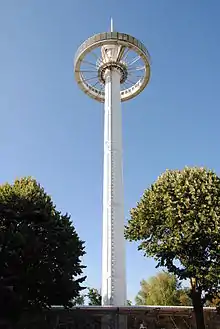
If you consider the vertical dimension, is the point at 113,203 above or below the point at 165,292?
above

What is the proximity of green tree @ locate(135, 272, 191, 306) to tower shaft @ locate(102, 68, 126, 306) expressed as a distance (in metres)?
18.1

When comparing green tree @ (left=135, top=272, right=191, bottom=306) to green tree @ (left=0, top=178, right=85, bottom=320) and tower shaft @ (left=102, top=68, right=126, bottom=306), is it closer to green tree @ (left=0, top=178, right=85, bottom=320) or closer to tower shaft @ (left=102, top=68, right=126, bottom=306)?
tower shaft @ (left=102, top=68, right=126, bottom=306)

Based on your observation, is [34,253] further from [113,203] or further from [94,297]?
[94,297]

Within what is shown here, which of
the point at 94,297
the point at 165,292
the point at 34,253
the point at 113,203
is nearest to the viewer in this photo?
the point at 34,253

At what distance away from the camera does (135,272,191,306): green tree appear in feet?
160

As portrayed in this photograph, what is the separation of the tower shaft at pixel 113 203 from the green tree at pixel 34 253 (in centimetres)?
680

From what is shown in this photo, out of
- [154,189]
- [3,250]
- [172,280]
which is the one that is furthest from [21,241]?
[172,280]

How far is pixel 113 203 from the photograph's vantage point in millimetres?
35781

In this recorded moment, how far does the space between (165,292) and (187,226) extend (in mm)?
28620

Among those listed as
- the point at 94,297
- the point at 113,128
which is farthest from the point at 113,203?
the point at 94,297

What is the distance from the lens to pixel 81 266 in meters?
26.0

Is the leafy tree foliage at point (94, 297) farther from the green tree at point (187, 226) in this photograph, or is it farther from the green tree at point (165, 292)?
the green tree at point (187, 226)

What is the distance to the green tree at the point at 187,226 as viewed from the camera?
24000 millimetres

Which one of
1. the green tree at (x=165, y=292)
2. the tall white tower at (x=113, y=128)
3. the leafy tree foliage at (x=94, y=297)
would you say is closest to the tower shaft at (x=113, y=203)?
the tall white tower at (x=113, y=128)
